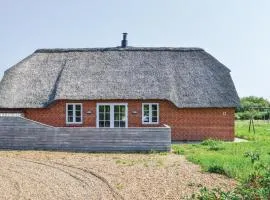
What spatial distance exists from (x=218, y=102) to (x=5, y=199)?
64.4 ft

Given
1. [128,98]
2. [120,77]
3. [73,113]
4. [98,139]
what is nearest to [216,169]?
[98,139]

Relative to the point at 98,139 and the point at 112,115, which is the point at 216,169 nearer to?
the point at 98,139

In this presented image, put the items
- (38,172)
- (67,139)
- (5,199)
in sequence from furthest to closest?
(67,139), (38,172), (5,199)

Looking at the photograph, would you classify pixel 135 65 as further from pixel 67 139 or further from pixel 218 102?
pixel 67 139

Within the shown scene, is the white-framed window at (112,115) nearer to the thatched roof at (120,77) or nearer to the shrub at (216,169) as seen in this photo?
the thatched roof at (120,77)

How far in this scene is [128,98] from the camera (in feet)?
96.2

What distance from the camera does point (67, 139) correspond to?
78.1 feet

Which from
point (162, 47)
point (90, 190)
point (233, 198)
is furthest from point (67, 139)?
point (233, 198)

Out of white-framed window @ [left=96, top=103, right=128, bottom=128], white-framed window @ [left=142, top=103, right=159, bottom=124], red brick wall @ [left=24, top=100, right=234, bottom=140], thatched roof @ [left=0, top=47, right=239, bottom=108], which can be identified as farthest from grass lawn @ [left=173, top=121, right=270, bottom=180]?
white-framed window @ [left=96, top=103, right=128, bottom=128]

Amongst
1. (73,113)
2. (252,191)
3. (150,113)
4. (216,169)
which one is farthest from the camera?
(73,113)

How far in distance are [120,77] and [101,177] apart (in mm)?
15977

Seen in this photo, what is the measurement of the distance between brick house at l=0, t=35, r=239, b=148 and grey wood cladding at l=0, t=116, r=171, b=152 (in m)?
5.65

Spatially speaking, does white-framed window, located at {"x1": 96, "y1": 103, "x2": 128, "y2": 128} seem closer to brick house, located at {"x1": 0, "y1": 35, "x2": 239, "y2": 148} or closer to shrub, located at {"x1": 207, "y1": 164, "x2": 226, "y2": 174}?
brick house, located at {"x1": 0, "y1": 35, "x2": 239, "y2": 148}

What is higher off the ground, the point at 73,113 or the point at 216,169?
the point at 73,113
